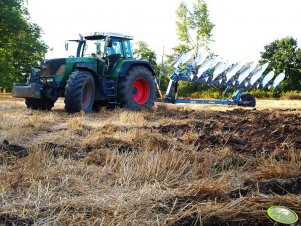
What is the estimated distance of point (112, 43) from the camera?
10.7 m

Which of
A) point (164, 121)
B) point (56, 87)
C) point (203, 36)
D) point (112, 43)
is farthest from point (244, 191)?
point (203, 36)

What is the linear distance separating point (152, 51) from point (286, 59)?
2267 cm

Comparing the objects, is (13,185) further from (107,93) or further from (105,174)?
(107,93)

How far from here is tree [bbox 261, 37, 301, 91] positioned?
4212 centimetres

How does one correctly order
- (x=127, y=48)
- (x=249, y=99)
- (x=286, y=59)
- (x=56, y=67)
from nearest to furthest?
(x=56, y=67) < (x=127, y=48) < (x=249, y=99) < (x=286, y=59)

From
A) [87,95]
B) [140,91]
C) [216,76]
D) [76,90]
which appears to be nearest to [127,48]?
[140,91]

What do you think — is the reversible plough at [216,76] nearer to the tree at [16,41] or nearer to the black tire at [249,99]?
the black tire at [249,99]

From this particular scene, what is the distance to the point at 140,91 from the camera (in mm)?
11656

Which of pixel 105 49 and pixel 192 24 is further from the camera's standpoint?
pixel 192 24

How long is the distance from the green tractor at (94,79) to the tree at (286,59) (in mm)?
32294

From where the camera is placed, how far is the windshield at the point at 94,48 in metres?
10.7

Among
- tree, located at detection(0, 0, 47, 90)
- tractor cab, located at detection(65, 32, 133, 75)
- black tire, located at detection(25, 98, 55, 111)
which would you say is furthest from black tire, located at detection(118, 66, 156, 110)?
tree, located at detection(0, 0, 47, 90)

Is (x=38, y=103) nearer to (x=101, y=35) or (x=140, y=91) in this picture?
(x=101, y=35)

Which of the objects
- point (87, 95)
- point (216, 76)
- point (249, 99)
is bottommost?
point (249, 99)
